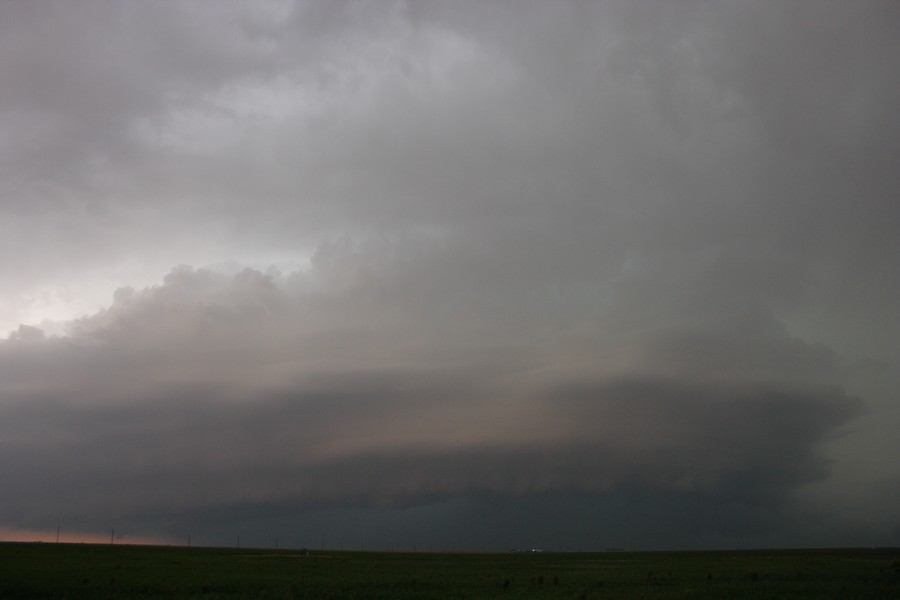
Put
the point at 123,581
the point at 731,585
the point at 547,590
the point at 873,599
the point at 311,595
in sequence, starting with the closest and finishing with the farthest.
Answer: the point at 873,599 → the point at 311,595 → the point at 547,590 → the point at 731,585 → the point at 123,581

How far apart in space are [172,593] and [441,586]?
24966mm

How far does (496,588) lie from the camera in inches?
2648

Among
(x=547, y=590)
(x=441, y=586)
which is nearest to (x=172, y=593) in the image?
(x=441, y=586)

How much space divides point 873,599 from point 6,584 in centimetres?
7474

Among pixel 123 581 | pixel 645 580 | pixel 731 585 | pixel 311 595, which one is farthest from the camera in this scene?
pixel 645 580

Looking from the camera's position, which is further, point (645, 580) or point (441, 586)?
point (645, 580)

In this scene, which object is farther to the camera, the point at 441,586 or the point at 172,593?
the point at 441,586

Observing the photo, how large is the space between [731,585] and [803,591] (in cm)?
761

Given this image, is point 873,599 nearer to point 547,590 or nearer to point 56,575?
point 547,590

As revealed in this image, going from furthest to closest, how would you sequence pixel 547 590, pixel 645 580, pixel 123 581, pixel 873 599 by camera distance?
pixel 645 580
pixel 123 581
pixel 547 590
pixel 873 599

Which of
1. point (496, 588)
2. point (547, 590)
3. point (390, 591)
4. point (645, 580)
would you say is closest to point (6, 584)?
point (390, 591)

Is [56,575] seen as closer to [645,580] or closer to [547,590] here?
[547,590]

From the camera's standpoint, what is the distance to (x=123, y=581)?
74062mm

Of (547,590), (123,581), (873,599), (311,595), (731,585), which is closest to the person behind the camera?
(873,599)
